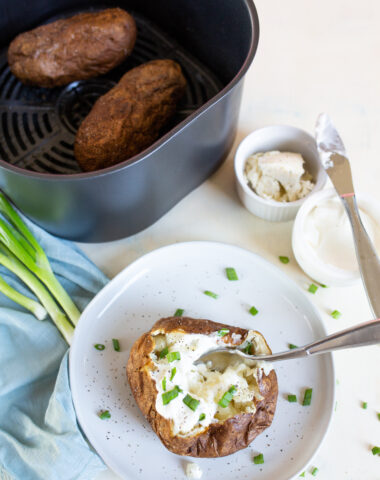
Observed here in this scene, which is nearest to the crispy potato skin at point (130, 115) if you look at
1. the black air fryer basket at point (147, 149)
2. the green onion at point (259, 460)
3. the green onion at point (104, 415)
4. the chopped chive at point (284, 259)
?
the black air fryer basket at point (147, 149)

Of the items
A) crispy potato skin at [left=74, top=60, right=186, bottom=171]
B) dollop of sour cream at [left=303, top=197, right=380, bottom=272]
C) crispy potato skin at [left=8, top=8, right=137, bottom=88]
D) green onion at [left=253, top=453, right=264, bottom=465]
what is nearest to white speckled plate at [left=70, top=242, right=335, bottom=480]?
green onion at [left=253, top=453, right=264, bottom=465]

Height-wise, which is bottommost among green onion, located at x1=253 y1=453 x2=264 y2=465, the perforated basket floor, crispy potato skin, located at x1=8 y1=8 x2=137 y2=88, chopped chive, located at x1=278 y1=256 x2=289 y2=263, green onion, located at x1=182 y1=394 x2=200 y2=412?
green onion, located at x1=253 y1=453 x2=264 y2=465

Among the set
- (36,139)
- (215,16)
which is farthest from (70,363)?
(215,16)

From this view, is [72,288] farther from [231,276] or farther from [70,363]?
[231,276]

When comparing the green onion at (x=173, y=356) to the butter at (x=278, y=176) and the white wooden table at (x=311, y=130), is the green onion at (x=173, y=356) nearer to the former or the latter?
the white wooden table at (x=311, y=130)

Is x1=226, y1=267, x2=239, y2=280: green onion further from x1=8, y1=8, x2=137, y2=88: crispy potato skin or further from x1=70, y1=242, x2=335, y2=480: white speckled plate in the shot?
x1=8, y1=8, x2=137, y2=88: crispy potato skin

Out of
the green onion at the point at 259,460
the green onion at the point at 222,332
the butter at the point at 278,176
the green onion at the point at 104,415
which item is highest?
the butter at the point at 278,176
